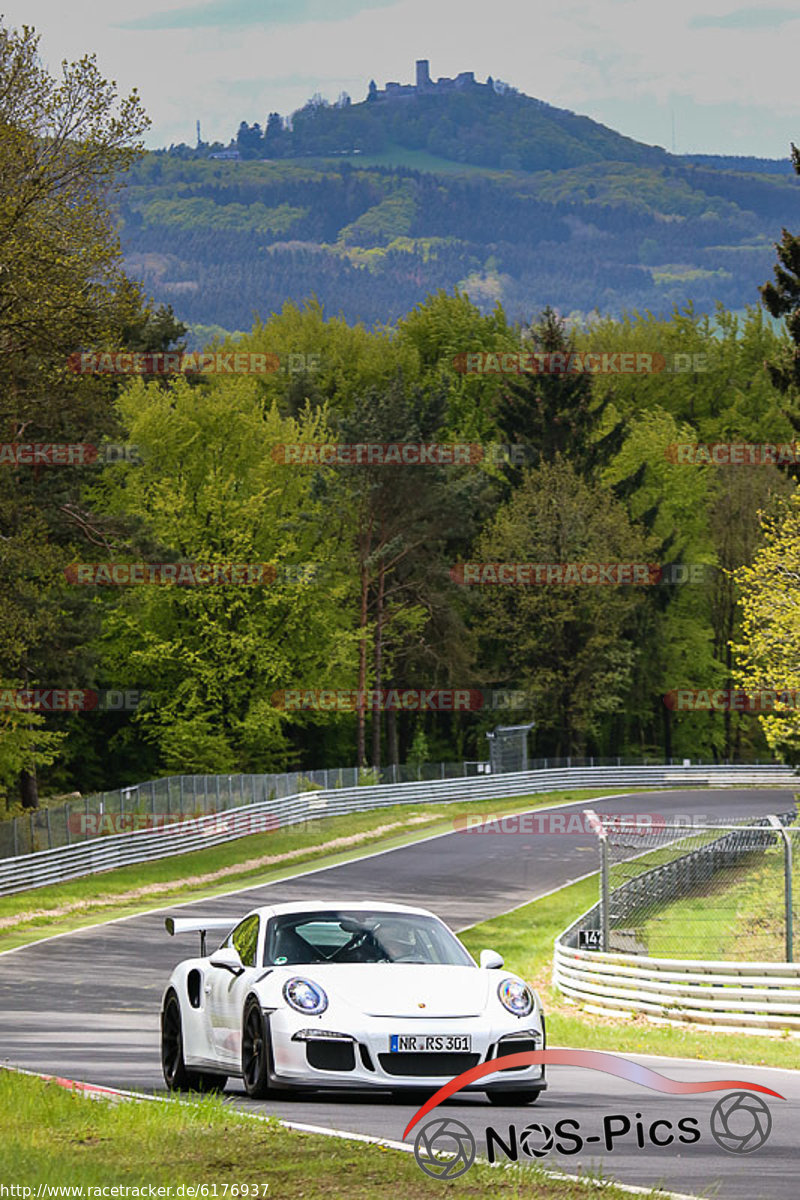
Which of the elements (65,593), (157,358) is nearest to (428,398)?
(157,358)

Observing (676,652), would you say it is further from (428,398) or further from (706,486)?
(428,398)

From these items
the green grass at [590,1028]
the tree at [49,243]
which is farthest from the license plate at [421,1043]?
the tree at [49,243]

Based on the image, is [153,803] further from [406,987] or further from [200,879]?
[406,987]

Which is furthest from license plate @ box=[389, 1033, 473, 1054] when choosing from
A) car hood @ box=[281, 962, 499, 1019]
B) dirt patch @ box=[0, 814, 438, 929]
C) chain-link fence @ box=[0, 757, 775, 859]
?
chain-link fence @ box=[0, 757, 775, 859]

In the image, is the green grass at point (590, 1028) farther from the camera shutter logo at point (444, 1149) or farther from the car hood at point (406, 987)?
the camera shutter logo at point (444, 1149)

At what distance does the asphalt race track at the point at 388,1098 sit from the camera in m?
8.39

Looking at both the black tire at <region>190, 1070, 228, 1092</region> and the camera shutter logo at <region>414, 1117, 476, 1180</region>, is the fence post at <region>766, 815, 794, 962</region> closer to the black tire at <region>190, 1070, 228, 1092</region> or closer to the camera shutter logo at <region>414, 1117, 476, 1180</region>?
the black tire at <region>190, 1070, 228, 1092</region>

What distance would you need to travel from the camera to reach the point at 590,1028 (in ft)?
65.0

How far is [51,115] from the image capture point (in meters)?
32.8

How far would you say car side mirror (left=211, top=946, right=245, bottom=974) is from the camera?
11.2m

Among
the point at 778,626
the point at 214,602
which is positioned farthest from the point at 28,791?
the point at 778,626

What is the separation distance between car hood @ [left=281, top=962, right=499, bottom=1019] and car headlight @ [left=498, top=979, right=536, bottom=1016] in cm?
10

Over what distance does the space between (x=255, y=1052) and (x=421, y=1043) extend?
1132mm

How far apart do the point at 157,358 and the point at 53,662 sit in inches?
864
